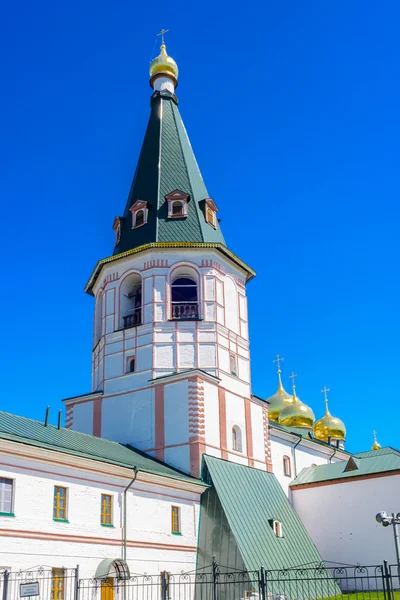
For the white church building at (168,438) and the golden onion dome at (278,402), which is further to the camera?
the golden onion dome at (278,402)

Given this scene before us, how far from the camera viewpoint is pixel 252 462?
25.9 meters

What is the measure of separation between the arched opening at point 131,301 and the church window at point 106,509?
27.1ft

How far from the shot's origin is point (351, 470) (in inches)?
1111

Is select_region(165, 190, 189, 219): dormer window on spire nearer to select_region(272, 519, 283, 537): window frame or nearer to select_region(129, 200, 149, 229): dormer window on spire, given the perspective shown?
select_region(129, 200, 149, 229): dormer window on spire

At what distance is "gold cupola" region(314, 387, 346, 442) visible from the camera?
42250 millimetres

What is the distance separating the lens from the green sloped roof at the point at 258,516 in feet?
71.8

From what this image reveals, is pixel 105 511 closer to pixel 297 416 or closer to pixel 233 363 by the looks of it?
pixel 233 363

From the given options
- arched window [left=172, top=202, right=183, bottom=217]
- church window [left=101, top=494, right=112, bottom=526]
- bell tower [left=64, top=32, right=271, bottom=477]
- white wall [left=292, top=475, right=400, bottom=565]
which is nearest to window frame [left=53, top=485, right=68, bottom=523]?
church window [left=101, top=494, right=112, bottom=526]

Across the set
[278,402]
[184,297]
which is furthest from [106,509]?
[278,402]

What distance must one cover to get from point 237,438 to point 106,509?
25.7 ft

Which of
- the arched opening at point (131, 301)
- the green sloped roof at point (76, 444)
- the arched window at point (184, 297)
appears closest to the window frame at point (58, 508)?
the green sloped roof at point (76, 444)

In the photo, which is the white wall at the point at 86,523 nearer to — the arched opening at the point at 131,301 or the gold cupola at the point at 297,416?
the arched opening at the point at 131,301

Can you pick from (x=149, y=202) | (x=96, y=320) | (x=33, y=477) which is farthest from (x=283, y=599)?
(x=149, y=202)

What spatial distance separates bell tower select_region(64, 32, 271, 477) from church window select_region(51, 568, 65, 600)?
22.4ft
